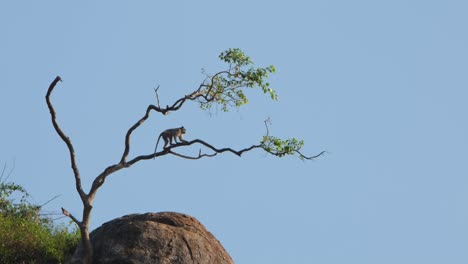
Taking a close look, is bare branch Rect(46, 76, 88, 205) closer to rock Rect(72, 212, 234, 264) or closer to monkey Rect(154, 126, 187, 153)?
rock Rect(72, 212, 234, 264)

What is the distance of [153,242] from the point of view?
24.9 m

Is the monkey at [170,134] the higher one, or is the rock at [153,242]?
the monkey at [170,134]

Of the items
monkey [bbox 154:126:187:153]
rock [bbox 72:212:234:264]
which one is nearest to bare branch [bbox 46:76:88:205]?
rock [bbox 72:212:234:264]

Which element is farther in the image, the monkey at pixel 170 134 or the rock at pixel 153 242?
the monkey at pixel 170 134

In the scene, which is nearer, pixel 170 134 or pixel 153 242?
pixel 153 242

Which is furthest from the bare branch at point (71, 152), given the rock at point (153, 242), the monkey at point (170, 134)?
the monkey at point (170, 134)

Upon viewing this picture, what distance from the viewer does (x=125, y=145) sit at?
2589 centimetres

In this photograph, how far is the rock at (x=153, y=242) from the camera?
24.7 meters

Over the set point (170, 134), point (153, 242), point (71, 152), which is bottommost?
point (153, 242)

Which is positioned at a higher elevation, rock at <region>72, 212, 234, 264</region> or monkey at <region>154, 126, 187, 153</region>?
monkey at <region>154, 126, 187, 153</region>

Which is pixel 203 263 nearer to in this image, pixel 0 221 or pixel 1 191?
pixel 0 221

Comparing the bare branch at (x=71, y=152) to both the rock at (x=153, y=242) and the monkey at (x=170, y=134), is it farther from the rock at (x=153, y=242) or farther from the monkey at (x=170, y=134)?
the monkey at (x=170, y=134)

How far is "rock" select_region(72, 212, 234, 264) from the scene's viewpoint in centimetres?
2467

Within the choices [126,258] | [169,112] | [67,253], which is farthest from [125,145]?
[67,253]
